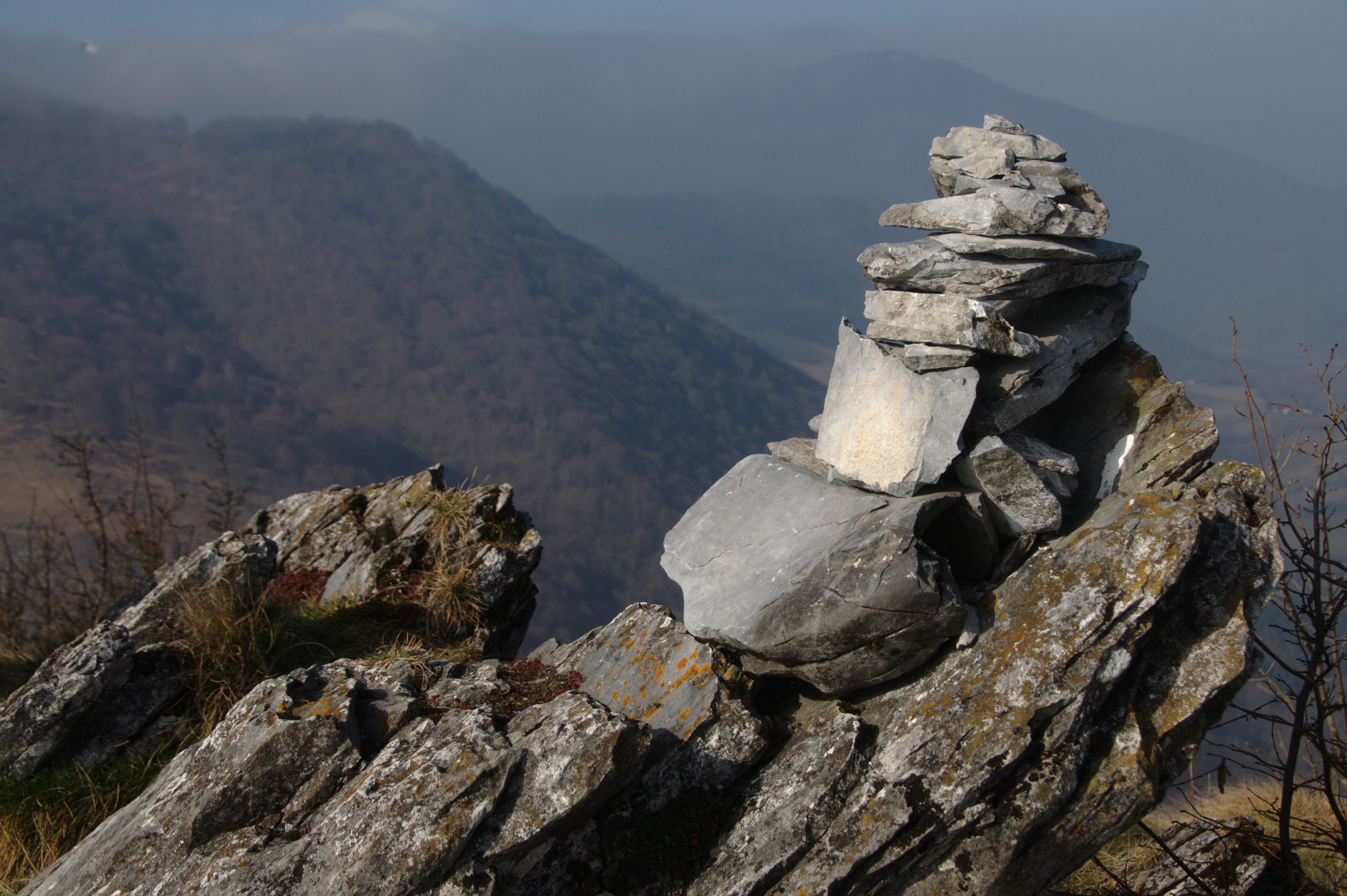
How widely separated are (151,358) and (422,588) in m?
220

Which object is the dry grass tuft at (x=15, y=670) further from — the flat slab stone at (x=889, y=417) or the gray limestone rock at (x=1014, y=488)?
the gray limestone rock at (x=1014, y=488)

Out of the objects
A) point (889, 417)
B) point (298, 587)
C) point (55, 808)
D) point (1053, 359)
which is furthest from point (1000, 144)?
point (55, 808)

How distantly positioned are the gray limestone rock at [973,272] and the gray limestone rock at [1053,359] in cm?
31

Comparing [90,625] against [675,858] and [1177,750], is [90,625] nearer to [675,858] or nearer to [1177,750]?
[675,858]

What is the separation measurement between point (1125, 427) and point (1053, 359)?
49.4 inches

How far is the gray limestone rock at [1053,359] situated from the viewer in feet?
23.4

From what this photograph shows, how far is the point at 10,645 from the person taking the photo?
44.9 feet

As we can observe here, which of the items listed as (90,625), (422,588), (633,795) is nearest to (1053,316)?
(633,795)

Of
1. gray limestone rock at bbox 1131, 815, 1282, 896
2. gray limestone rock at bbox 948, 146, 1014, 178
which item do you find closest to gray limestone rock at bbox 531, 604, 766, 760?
gray limestone rock at bbox 1131, 815, 1282, 896

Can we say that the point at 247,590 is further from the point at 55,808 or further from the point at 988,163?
the point at 988,163

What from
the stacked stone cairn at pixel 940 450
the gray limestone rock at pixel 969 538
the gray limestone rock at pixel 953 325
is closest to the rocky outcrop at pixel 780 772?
the gray limestone rock at pixel 969 538

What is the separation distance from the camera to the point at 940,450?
687 cm

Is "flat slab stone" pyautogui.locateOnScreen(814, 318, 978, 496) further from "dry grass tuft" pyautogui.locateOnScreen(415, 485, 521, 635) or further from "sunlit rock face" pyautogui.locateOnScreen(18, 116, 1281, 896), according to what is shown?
"dry grass tuft" pyautogui.locateOnScreen(415, 485, 521, 635)

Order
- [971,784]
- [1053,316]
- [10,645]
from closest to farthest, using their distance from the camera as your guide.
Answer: [971,784]
[1053,316]
[10,645]
